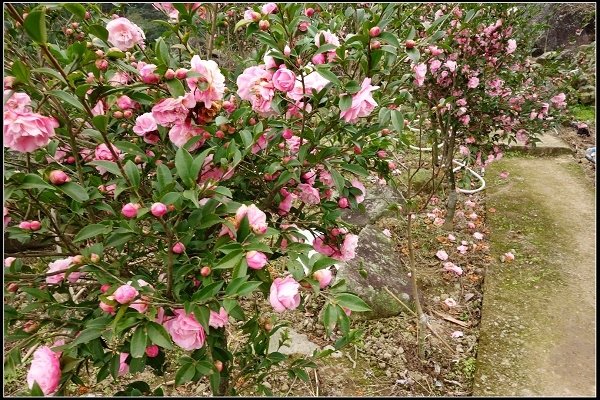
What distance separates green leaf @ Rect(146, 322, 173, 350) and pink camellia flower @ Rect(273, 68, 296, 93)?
555 millimetres

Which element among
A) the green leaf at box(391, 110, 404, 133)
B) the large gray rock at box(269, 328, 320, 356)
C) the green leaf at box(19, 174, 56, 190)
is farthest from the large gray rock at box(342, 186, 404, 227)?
the green leaf at box(19, 174, 56, 190)

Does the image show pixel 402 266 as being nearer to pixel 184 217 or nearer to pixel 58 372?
pixel 184 217

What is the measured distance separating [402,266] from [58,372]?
2.16 metres

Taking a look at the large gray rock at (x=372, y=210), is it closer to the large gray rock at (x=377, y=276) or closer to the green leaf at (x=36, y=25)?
the large gray rock at (x=377, y=276)

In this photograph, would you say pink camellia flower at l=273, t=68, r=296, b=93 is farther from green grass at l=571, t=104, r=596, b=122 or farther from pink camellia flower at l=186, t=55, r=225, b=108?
green grass at l=571, t=104, r=596, b=122

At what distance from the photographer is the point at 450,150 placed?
2.94 metres

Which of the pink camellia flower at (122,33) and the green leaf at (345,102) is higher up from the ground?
the pink camellia flower at (122,33)

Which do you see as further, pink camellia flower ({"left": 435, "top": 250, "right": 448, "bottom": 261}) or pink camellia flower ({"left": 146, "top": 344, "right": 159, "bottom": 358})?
pink camellia flower ({"left": 435, "top": 250, "right": 448, "bottom": 261})

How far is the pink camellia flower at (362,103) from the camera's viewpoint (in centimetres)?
95

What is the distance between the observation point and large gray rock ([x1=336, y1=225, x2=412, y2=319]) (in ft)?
7.60

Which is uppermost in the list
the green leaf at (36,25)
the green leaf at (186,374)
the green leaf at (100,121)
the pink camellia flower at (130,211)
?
the green leaf at (36,25)

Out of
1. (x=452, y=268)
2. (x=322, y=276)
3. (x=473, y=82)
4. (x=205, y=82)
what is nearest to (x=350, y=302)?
(x=322, y=276)

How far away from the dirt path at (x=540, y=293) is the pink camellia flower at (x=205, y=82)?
165 centimetres

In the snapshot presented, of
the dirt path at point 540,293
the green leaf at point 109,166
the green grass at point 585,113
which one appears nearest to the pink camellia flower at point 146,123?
the green leaf at point 109,166
